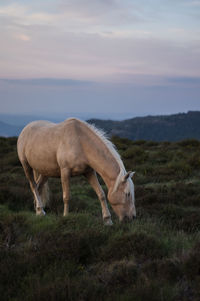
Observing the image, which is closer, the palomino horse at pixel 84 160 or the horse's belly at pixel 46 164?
the palomino horse at pixel 84 160

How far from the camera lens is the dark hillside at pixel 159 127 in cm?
10919

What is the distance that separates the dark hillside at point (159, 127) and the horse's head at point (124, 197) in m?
100.0

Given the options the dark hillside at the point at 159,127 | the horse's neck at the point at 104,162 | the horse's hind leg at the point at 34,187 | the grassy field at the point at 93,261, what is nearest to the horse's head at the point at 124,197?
the horse's neck at the point at 104,162

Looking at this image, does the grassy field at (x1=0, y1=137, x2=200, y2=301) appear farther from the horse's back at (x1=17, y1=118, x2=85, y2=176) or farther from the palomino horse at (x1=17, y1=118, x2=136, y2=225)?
the horse's back at (x1=17, y1=118, x2=85, y2=176)

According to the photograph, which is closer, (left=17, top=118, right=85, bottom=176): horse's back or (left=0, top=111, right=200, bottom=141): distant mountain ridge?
(left=17, top=118, right=85, bottom=176): horse's back

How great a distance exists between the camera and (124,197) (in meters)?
6.07

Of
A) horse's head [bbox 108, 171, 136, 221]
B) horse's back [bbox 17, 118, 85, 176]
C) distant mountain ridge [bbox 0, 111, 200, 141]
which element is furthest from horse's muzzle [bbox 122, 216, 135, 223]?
distant mountain ridge [bbox 0, 111, 200, 141]

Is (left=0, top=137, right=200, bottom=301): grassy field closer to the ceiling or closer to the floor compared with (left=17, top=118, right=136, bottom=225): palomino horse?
closer to the floor

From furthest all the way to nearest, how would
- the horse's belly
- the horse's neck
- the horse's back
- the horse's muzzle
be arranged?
the horse's belly, the horse's back, the horse's neck, the horse's muzzle

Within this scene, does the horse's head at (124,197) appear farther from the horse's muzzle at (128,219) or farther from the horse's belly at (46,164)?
the horse's belly at (46,164)

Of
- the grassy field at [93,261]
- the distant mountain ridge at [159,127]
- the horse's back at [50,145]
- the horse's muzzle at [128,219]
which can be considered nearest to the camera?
the grassy field at [93,261]

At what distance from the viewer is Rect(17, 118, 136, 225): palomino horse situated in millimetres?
6117

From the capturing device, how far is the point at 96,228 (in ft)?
17.2

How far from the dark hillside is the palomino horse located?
324 feet
